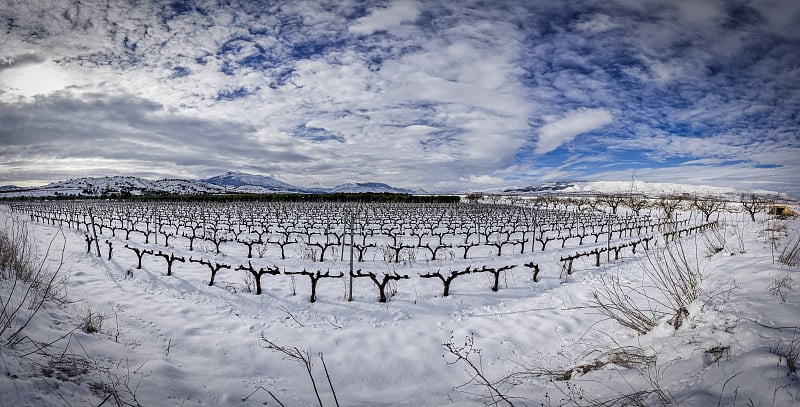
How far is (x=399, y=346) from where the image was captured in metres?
5.54

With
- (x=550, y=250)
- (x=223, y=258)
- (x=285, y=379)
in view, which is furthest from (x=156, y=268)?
(x=550, y=250)

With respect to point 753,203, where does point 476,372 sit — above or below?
below

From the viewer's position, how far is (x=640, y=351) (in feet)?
11.8

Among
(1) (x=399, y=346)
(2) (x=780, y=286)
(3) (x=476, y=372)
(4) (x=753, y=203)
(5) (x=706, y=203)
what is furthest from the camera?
(5) (x=706, y=203)

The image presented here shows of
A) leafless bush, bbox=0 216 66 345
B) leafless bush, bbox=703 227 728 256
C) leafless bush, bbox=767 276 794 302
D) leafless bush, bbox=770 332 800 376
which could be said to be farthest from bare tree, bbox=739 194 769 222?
leafless bush, bbox=0 216 66 345

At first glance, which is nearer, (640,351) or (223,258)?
(640,351)

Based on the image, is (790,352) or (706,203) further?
(706,203)

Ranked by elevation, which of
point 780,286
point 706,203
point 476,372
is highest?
point 706,203

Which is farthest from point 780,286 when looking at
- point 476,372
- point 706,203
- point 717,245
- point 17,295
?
point 706,203

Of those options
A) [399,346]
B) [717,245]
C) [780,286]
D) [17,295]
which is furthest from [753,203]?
[17,295]

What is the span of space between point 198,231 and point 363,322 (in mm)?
22363

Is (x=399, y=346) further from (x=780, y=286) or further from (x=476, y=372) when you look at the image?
(x=780, y=286)

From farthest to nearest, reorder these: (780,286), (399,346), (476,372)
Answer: (399,346) → (476,372) → (780,286)

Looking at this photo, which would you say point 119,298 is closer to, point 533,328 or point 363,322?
point 363,322
